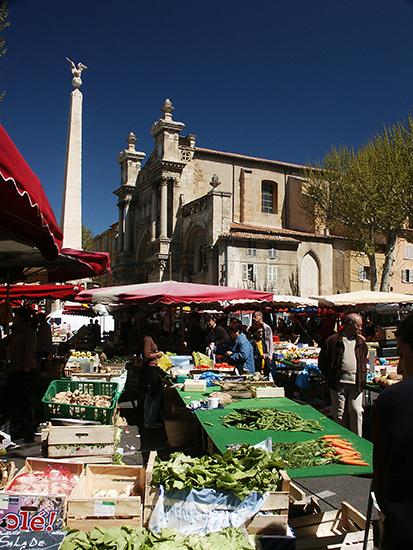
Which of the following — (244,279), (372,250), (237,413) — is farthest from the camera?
(244,279)

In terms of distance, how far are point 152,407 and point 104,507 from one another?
5.40 m

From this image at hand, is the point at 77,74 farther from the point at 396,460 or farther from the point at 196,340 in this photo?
the point at 396,460

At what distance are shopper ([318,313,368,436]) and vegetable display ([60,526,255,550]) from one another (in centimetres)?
385

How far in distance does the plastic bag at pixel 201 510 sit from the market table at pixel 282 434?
514 mm

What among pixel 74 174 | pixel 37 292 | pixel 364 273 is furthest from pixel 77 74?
pixel 364 273

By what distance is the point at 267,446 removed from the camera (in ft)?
13.9

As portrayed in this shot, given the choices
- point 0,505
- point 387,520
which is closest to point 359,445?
point 387,520

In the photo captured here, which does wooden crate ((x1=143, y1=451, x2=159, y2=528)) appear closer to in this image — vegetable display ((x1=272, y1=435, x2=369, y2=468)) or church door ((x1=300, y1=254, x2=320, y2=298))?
vegetable display ((x1=272, y1=435, x2=369, y2=468))

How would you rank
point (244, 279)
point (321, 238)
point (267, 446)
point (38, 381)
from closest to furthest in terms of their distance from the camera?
point (267, 446) → point (38, 381) → point (244, 279) → point (321, 238)

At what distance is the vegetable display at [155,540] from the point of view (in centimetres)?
311

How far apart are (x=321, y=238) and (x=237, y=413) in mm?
32797

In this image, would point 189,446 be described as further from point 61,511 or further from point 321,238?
point 321,238

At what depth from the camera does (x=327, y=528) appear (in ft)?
12.3

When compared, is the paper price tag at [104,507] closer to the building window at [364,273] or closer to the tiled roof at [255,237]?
the tiled roof at [255,237]
